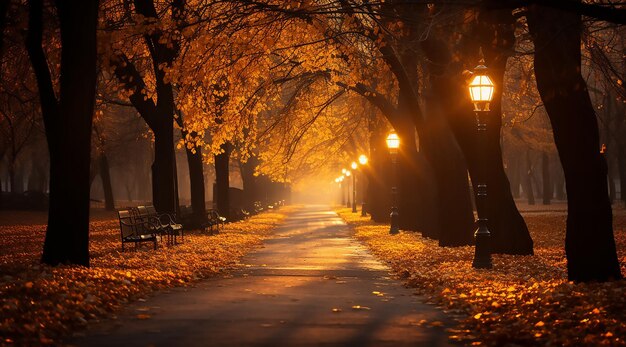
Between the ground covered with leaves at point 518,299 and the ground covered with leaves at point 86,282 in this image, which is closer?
the ground covered with leaves at point 518,299

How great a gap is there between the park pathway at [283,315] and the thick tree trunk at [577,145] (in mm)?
2785

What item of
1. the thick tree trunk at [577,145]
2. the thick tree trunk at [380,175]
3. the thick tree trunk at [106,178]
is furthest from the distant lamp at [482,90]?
the thick tree trunk at [106,178]

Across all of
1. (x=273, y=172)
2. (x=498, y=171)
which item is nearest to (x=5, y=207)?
(x=273, y=172)

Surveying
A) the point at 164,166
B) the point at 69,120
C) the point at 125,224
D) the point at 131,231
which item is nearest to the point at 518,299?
the point at 69,120

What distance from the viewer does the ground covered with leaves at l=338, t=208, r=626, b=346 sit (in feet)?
28.3

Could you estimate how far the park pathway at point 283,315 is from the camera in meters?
8.48

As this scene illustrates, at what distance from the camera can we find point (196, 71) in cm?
1902

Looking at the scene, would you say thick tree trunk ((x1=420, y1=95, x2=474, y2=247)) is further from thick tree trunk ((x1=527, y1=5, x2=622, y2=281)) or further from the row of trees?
thick tree trunk ((x1=527, y1=5, x2=622, y2=281))

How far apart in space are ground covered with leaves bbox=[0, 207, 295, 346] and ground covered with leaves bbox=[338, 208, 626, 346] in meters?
4.00

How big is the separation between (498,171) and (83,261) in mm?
9566

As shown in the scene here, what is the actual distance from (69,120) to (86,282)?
379 centimetres

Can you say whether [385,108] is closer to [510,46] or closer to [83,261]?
[510,46]

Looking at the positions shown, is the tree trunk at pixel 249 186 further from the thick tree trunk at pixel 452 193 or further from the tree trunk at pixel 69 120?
the tree trunk at pixel 69 120

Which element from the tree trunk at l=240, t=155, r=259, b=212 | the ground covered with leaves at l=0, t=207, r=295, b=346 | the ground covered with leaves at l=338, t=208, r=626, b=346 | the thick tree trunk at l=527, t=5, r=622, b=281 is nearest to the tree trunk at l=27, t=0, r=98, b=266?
the ground covered with leaves at l=0, t=207, r=295, b=346
